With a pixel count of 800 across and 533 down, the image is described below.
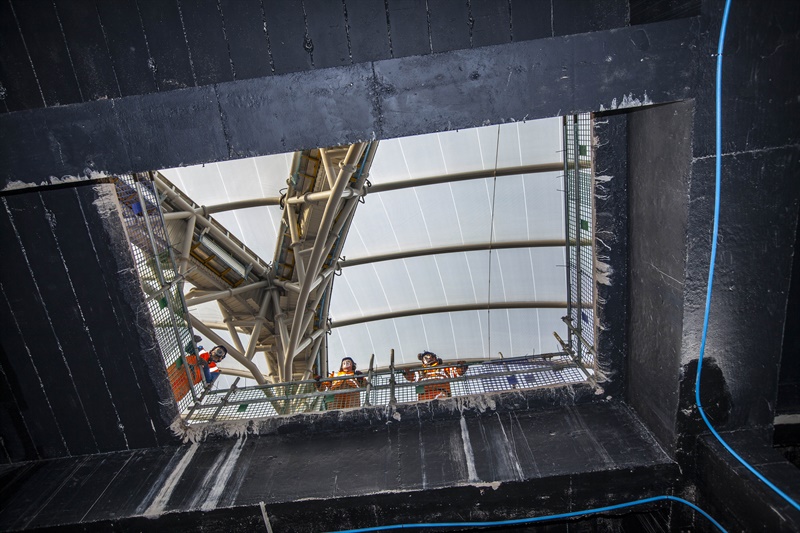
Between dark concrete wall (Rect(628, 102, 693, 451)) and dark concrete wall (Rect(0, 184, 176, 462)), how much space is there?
156 inches

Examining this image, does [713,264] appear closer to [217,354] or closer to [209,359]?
[209,359]

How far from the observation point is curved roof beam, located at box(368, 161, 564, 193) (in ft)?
36.3

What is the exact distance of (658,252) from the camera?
3377 millimetres

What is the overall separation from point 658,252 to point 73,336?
4601 mm

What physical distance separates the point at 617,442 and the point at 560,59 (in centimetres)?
294

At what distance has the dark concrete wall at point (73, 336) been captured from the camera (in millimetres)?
3590

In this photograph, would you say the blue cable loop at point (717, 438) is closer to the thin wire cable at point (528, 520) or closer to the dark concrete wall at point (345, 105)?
the thin wire cable at point (528, 520)

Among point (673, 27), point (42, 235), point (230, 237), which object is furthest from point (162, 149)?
point (230, 237)

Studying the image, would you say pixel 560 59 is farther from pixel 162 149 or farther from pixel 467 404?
pixel 467 404

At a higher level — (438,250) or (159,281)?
(159,281)

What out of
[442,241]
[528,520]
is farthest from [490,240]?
[528,520]

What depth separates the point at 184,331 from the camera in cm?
472

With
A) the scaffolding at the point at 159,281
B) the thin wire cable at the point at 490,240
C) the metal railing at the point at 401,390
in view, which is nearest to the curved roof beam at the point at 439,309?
the thin wire cable at the point at 490,240

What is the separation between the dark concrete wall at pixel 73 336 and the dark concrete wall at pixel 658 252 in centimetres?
395
